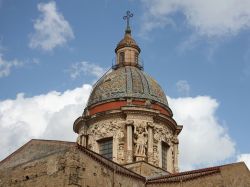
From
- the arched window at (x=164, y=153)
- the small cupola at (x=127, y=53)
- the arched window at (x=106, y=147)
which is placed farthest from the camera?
the small cupola at (x=127, y=53)

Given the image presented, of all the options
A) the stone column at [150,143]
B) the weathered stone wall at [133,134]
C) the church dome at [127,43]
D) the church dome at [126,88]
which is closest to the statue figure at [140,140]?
the weathered stone wall at [133,134]

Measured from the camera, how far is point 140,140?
32.5 m

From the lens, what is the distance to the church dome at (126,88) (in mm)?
34875

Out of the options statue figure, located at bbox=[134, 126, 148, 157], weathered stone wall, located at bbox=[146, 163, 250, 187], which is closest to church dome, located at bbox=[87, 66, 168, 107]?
statue figure, located at bbox=[134, 126, 148, 157]

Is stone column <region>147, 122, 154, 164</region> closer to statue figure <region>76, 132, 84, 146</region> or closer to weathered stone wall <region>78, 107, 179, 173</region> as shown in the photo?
weathered stone wall <region>78, 107, 179, 173</region>

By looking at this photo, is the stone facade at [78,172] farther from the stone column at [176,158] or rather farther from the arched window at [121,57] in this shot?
the arched window at [121,57]

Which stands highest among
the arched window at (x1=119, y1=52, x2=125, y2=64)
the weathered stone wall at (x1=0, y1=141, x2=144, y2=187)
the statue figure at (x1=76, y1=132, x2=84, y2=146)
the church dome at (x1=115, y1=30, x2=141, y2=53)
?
the church dome at (x1=115, y1=30, x2=141, y2=53)

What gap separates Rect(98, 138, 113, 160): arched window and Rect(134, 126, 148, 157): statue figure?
6.21 feet

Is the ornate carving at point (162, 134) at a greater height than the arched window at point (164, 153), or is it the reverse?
the ornate carving at point (162, 134)

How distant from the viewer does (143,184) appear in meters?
27.6

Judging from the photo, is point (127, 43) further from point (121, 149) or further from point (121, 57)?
point (121, 149)

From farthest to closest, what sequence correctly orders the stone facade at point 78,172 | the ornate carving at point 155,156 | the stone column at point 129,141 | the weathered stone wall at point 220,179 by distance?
the ornate carving at point 155,156 → the stone column at point 129,141 → the weathered stone wall at point 220,179 → the stone facade at point 78,172

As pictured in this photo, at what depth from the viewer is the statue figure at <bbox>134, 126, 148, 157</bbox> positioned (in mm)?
32156

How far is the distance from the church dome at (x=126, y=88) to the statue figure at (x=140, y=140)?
270 cm
